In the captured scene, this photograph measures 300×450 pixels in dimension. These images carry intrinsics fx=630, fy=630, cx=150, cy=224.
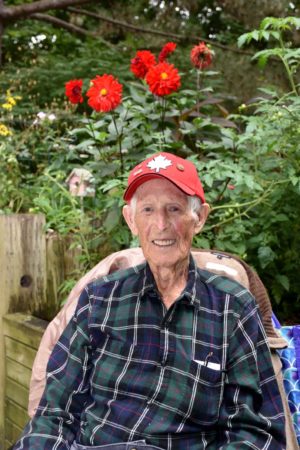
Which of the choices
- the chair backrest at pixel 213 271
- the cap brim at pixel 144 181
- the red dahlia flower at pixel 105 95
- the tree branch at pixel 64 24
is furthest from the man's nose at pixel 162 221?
the tree branch at pixel 64 24

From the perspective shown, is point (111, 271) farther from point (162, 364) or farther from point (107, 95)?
point (107, 95)

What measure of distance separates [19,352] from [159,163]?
1705 mm

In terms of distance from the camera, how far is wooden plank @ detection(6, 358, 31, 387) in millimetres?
3086

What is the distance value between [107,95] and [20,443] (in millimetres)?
1554

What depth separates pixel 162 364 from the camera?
1801 millimetres

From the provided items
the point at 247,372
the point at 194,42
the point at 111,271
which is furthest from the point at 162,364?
the point at 194,42

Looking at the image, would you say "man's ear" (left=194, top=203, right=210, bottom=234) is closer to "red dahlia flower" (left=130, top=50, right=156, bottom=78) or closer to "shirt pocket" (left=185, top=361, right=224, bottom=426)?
"shirt pocket" (left=185, top=361, right=224, bottom=426)

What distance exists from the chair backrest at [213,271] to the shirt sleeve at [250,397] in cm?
12

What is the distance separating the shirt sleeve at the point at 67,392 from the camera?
188cm

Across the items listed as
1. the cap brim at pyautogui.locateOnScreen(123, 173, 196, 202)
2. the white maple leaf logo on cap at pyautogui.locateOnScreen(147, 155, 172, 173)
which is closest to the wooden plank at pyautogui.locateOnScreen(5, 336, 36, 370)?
the cap brim at pyautogui.locateOnScreen(123, 173, 196, 202)

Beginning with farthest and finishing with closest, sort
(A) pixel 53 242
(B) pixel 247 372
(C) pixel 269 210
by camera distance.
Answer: (A) pixel 53 242 < (C) pixel 269 210 < (B) pixel 247 372

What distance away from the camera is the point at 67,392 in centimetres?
190

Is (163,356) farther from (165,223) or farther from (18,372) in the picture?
(18,372)

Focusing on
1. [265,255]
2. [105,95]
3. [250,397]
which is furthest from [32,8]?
[250,397]
